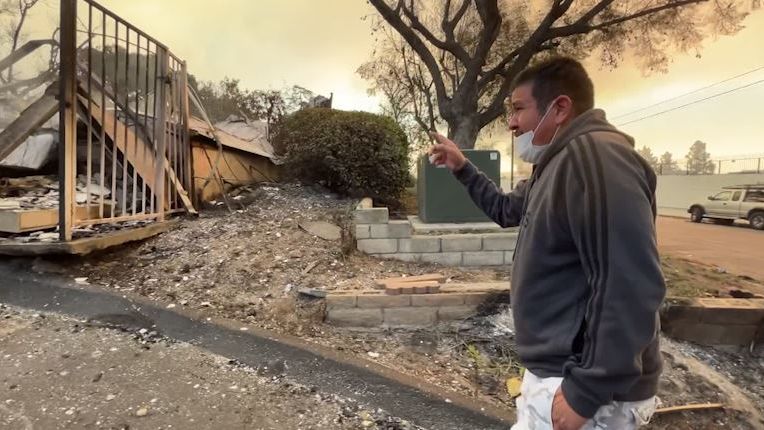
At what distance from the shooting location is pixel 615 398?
1.23 meters

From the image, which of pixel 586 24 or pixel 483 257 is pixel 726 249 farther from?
pixel 483 257

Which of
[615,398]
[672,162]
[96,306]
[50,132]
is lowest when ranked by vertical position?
[96,306]

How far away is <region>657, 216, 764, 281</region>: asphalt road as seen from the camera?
788 cm

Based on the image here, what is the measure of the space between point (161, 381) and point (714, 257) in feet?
33.6

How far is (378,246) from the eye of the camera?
511cm

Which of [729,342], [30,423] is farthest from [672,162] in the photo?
[30,423]

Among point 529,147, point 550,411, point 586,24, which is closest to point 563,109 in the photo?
point 529,147

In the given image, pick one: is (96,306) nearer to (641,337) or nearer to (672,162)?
(641,337)

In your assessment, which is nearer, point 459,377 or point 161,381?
point 161,381

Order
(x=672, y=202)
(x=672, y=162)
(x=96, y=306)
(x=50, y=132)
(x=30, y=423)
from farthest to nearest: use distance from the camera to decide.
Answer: (x=672, y=162) → (x=672, y=202) → (x=50, y=132) → (x=96, y=306) → (x=30, y=423)

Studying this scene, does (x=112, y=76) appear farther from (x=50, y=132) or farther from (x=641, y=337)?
(x=641, y=337)

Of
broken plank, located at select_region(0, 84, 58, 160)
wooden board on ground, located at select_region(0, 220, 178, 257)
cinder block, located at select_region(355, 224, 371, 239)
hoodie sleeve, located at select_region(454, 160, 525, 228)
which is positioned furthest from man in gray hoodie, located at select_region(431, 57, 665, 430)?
Result: broken plank, located at select_region(0, 84, 58, 160)

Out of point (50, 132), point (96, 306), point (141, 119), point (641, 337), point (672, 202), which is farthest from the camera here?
point (672, 202)

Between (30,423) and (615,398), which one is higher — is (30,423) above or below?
below
